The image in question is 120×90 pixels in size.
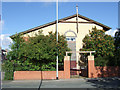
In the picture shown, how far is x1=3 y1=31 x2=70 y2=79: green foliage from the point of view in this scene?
64.4ft

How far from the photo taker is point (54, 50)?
20578 millimetres

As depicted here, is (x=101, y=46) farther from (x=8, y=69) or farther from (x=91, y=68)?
(x=8, y=69)

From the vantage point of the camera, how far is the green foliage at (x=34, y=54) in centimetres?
1962

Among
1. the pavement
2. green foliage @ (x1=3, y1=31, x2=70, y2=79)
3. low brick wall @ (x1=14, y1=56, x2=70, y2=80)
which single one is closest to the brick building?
green foliage @ (x1=3, y1=31, x2=70, y2=79)

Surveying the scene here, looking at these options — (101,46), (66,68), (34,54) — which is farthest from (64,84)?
(101,46)

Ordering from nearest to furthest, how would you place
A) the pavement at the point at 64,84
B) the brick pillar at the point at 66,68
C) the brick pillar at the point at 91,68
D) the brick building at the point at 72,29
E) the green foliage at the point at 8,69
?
the pavement at the point at 64,84 < the green foliage at the point at 8,69 < the brick pillar at the point at 66,68 < the brick pillar at the point at 91,68 < the brick building at the point at 72,29

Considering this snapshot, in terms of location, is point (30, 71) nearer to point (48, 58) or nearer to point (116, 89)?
point (48, 58)

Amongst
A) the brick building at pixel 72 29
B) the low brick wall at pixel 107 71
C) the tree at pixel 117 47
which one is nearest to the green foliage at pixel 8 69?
the brick building at pixel 72 29

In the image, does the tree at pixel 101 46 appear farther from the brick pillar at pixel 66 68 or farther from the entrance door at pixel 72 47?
the brick pillar at pixel 66 68

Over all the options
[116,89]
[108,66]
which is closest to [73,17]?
[108,66]

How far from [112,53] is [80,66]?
5.53 m

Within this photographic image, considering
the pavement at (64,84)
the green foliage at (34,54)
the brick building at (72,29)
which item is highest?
the brick building at (72,29)

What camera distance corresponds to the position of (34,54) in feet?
63.6

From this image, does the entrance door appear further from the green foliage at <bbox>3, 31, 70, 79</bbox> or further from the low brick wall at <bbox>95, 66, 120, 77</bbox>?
the low brick wall at <bbox>95, 66, 120, 77</bbox>
